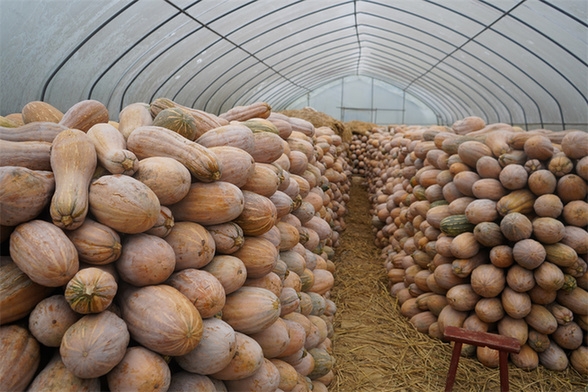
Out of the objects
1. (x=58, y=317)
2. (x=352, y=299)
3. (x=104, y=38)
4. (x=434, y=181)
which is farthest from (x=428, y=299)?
(x=104, y=38)

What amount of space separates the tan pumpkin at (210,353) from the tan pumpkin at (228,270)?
0.77 ft

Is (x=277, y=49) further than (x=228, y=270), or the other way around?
(x=277, y=49)

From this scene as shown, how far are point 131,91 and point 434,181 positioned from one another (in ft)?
27.2

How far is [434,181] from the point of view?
5066 millimetres

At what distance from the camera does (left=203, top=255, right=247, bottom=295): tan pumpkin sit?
1735mm

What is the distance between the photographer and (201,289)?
5.06ft

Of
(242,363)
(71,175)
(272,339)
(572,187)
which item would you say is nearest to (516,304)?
(572,187)

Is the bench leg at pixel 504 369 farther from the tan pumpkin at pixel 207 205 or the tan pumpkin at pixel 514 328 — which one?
the tan pumpkin at pixel 207 205

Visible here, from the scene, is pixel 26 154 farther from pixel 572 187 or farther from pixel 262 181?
pixel 572 187

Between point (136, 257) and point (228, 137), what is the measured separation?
880 millimetres

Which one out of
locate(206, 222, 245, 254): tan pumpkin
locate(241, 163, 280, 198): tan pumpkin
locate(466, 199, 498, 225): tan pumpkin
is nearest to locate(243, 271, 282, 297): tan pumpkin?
locate(206, 222, 245, 254): tan pumpkin

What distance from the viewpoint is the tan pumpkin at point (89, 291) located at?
47.1 inches

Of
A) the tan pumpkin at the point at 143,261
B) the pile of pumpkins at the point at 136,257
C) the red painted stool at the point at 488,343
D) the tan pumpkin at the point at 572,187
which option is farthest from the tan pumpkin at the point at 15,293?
the tan pumpkin at the point at 572,187

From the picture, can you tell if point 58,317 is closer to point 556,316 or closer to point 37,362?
point 37,362
